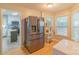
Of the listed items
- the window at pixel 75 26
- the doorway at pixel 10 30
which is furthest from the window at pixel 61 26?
the doorway at pixel 10 30

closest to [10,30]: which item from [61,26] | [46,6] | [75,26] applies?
[46,6]

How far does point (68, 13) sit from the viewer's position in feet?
4.78

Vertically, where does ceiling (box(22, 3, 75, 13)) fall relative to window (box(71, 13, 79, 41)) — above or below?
above

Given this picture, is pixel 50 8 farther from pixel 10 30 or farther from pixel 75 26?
pixel 10 30

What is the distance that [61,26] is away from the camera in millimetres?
1519

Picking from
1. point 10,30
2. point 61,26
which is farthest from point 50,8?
point 10,30

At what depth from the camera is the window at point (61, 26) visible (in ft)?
4.88

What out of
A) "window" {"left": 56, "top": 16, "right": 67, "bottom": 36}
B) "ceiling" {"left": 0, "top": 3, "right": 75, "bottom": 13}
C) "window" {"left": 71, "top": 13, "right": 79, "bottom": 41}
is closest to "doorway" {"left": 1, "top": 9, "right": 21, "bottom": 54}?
"ceiling" {"left": 0, "top": 3, "right": 75, "bottom": 13}

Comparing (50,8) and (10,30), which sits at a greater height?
(50,8)

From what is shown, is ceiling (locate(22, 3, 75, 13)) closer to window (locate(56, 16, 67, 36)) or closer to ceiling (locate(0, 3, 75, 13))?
ceiling (locate(0, 3, 75, 13))

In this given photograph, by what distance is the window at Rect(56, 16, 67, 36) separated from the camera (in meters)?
1.49

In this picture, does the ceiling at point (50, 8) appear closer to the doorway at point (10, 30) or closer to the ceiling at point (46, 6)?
the ceiling at point (46, 6)
